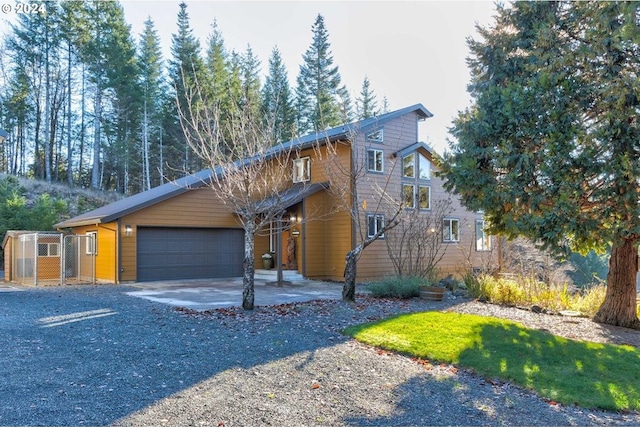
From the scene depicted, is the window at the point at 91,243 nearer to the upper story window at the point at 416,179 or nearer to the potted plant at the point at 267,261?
the potted plant at the point at 267,261

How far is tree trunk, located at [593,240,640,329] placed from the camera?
8.58 m

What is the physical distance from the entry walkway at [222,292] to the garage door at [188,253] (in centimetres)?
56

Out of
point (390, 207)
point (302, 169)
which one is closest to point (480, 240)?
point (390, 207)

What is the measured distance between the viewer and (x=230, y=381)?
4.59 meters

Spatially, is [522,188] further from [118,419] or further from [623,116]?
[118,419]

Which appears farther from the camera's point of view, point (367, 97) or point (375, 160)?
point (367, 97)

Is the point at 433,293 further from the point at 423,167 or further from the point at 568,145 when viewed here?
the point at 423,167

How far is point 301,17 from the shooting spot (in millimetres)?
12805

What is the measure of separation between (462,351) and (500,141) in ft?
15.4

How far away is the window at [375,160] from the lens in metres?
16.5

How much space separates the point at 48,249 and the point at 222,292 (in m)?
8.03

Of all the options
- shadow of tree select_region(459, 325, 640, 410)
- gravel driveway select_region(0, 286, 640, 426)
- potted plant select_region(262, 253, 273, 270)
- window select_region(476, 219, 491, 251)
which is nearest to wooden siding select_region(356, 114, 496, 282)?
window select_region(476, 219, 491, 251)

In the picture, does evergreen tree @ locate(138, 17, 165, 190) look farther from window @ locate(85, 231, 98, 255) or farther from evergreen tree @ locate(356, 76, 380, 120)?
evergreen tree @ locate(356, 76, 380, 120)

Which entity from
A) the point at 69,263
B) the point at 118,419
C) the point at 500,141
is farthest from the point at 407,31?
the point at 69,263
